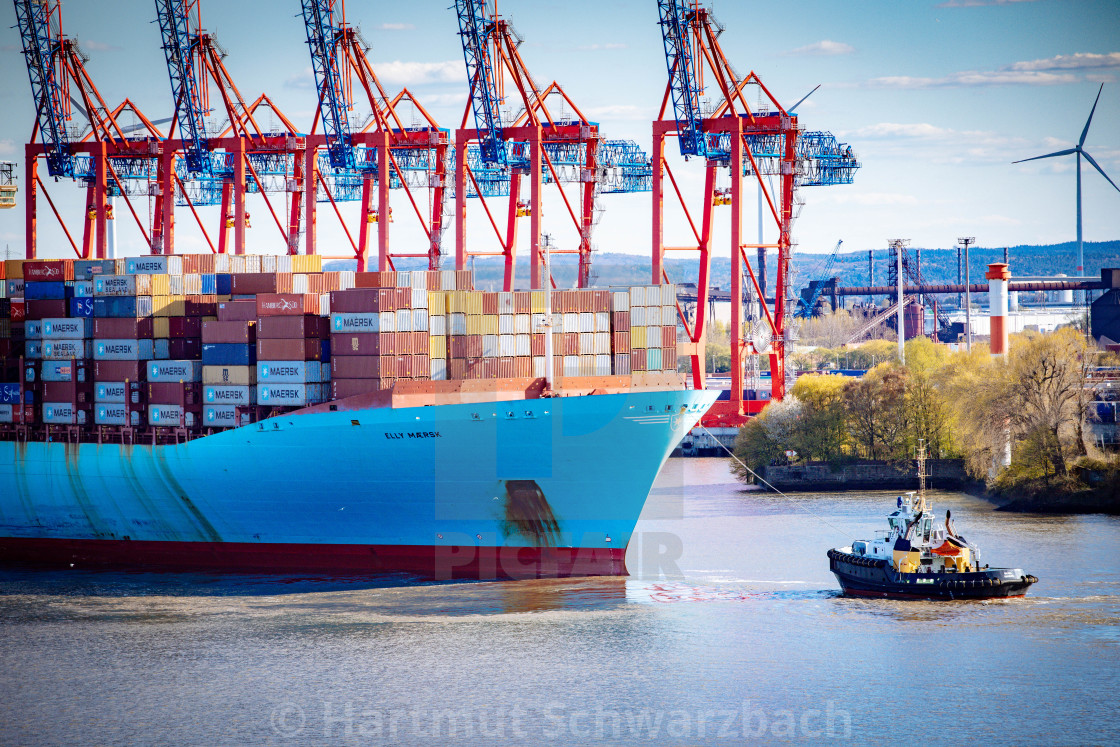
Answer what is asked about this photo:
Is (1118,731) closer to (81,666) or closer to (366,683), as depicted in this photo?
(366,683)

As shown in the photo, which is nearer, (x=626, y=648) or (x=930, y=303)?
(x=626, y=648)

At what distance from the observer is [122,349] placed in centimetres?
4375

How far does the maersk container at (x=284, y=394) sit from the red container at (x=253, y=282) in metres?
3.76

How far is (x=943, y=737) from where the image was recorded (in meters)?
26.5

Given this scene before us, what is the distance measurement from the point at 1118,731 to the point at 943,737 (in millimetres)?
3824

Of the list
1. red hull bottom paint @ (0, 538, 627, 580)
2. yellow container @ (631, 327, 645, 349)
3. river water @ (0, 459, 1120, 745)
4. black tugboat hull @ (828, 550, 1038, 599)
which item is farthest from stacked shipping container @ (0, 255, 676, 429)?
black tugboat hull @ (828, 550, 1038, 599)

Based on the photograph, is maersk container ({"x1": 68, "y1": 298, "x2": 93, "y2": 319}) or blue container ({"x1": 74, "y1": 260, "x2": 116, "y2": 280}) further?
blue container ({"x1": 74, "y1": 260, "x2": 116, "y2": 280})

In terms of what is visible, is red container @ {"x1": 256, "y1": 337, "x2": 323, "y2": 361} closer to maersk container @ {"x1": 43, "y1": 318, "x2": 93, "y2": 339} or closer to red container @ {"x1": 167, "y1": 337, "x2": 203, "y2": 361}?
red container @ {"x1": 167, "y1": 337, "x2": 203, "y2": 361}

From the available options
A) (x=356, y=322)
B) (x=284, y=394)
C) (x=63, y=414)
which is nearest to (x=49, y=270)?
(x=63, y=414)

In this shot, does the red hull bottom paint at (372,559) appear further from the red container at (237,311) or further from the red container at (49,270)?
the red container at (49,270)

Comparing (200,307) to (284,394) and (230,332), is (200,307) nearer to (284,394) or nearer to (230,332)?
(230,332)

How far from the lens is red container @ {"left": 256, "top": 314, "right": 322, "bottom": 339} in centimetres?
3944

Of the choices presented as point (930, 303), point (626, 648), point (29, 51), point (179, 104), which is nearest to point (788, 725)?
point (626, 648)

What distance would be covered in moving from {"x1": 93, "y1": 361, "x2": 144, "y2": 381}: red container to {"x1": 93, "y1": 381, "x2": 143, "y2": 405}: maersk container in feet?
0.60
